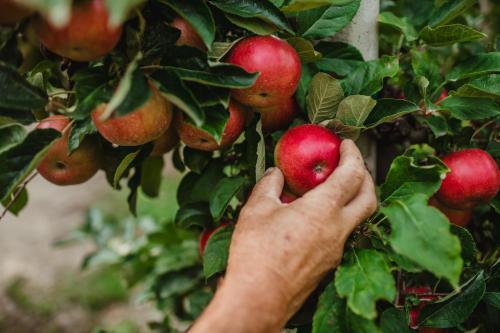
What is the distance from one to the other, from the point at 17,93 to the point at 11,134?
7 cm

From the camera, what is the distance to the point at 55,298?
3326 millimetres

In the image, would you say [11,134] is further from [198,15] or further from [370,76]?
[370,76]

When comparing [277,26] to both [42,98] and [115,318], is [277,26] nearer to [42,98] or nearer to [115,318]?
[42,98]

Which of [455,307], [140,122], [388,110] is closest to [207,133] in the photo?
[140,122]

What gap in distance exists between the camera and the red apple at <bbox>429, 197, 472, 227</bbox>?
3.92 feet

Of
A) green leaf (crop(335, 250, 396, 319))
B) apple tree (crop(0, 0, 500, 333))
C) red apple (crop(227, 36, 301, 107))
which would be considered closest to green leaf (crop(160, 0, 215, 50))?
apple tree (crop(0, 0, 500, 333))

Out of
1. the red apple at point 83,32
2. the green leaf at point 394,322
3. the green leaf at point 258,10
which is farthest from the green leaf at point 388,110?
the red apple at point 83,32

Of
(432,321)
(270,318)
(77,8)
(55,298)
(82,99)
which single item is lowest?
(55,298)

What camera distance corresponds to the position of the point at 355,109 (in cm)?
102

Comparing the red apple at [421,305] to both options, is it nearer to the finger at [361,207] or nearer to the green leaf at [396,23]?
the finger at [361,207]

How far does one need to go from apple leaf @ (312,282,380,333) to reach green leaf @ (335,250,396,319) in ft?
0.10

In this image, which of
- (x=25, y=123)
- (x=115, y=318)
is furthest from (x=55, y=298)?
(x=25, y=123)

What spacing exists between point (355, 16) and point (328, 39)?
7 centimetres

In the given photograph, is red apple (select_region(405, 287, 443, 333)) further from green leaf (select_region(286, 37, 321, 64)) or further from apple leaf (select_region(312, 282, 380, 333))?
green leaf (select_region(286, 37, 321, 64))
